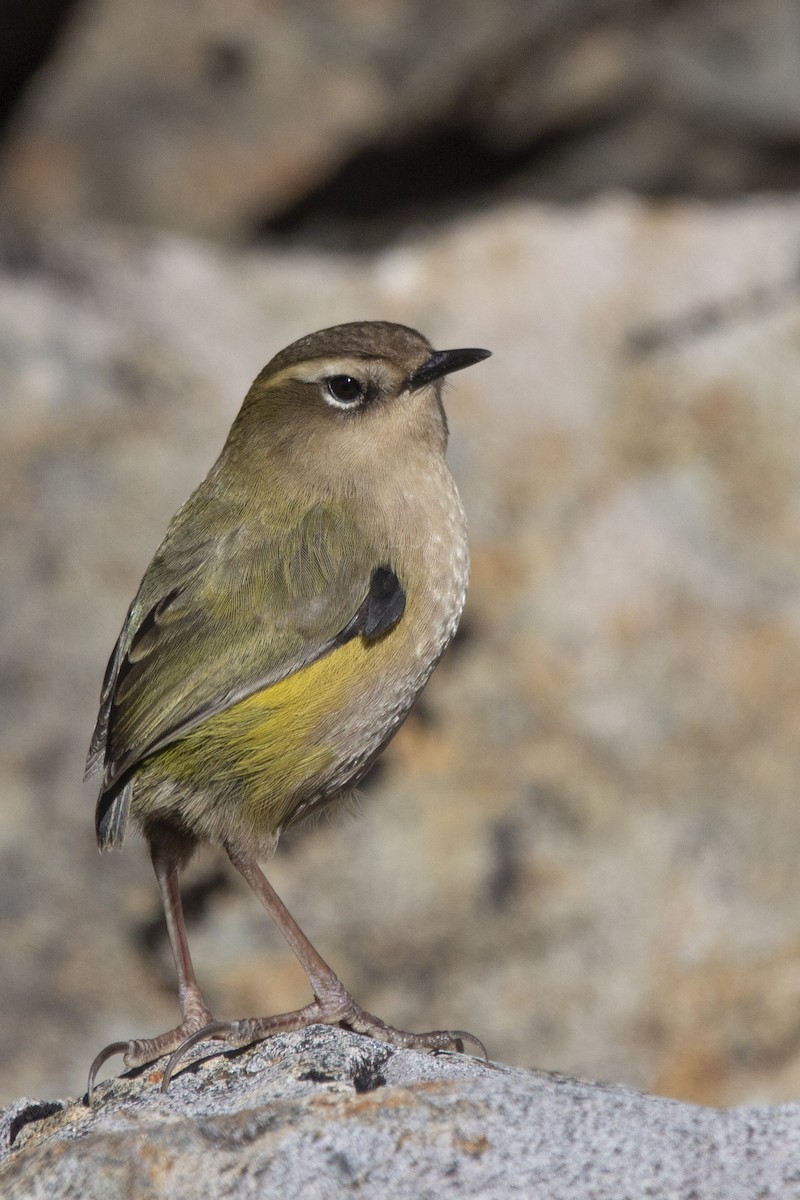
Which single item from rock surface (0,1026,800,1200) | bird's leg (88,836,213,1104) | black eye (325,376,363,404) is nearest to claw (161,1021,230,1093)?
bird's leg (88,836,213,1104)

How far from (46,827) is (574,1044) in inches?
99.1

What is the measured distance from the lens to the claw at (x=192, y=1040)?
3.63m

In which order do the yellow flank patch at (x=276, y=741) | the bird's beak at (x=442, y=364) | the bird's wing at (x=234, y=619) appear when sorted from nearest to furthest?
the yellow flank patch at (x=276, y=741), the bird's wing at (x=234, y=619), the bird's beak at (x=442, y=364)

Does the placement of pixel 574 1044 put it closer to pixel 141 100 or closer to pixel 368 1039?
pixel 368 1039

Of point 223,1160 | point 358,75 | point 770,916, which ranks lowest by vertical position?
point 223,1160

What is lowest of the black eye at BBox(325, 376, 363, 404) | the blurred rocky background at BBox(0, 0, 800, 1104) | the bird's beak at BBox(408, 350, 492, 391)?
the bird's beak at BBox(408, 350, 492, 391)

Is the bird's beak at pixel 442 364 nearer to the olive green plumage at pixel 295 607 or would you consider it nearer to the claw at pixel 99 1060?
the olive green plumage at pixel 295 607

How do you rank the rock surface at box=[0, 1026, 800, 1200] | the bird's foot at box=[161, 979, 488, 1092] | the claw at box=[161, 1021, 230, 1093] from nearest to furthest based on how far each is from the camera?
the rock surface at box=[0, 1026, 800, 1200]
the claw at box=[161, 1021, 230, 1093]
the bird's foot at box=[161, 979, 488, 1092]

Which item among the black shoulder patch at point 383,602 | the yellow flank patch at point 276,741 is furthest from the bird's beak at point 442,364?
the yellow flank patch at point 276,741

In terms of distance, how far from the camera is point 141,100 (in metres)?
9.91

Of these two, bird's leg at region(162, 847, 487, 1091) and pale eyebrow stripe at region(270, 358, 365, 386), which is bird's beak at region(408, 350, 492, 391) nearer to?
pale eyebrow stripe at region(270, 358, 365, 386)

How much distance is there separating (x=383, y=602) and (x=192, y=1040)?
131cm

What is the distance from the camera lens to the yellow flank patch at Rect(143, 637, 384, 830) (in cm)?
413

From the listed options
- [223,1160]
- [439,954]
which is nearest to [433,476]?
[223,1160]
